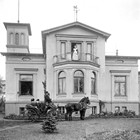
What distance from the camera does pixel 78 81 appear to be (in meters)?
26.3

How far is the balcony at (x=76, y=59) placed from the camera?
26.0 meters

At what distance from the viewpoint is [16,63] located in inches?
1091

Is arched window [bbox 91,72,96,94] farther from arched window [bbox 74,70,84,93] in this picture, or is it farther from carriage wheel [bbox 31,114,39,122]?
carriage wheel [bbox 31,114,39,122]

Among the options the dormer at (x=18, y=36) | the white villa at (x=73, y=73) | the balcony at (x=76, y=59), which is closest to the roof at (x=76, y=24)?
the white villa at (x=73, y=73)

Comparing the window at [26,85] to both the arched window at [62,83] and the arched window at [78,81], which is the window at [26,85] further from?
the arched window at [78,81]

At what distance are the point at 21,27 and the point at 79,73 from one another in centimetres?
1597

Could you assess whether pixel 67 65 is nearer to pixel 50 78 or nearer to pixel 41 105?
pixel 50 78

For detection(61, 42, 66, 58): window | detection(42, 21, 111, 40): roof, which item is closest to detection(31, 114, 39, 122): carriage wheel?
detection(61, 42, 66, 58): window

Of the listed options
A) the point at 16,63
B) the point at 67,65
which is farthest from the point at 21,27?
the point at 67,65

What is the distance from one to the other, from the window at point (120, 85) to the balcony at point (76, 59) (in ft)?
11.0

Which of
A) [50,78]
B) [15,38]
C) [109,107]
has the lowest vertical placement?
[109,107]

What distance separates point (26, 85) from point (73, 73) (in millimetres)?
5417

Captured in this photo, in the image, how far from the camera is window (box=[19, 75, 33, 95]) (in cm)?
2781

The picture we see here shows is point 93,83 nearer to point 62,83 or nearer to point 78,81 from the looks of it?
point 78,81
